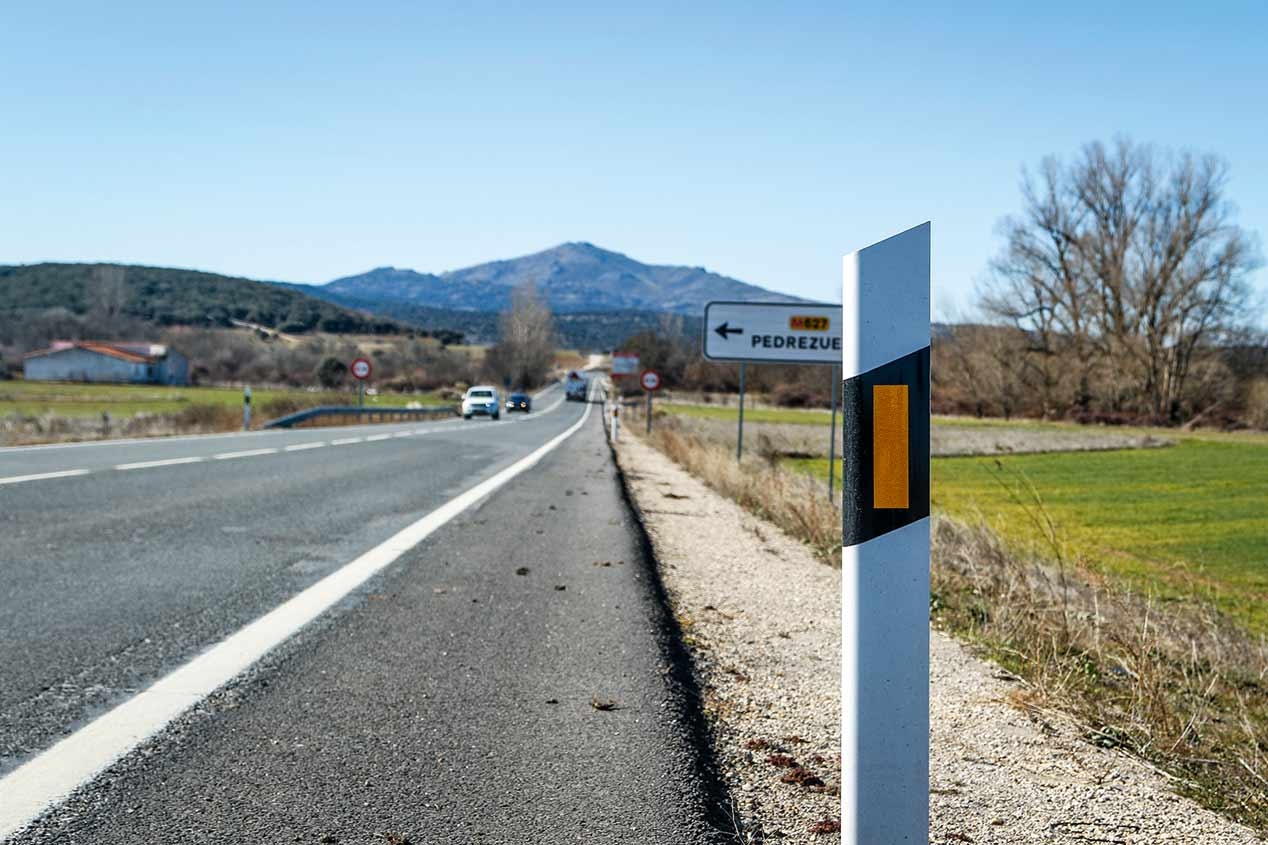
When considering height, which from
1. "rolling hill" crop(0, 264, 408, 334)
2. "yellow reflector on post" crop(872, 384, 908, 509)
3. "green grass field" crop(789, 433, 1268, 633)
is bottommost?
"green grass field" crop(789, 433, 1268, 633)

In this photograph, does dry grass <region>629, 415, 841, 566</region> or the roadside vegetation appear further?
dry grass <region>629, 415, 841, 566</region>

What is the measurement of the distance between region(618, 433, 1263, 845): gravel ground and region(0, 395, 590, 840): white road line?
74.5 inches

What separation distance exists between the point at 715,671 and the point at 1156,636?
8.43ft

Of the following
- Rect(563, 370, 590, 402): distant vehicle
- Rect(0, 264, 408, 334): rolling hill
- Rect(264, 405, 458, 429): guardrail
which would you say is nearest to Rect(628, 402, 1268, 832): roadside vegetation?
Rect(264, 405, 458, 429): guardrail

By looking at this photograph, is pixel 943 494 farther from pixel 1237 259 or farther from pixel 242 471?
pixel 1237 259

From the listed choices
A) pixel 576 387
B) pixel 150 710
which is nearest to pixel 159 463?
pixel 150 710

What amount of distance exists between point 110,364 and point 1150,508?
118 m

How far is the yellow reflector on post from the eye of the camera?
7.29ft

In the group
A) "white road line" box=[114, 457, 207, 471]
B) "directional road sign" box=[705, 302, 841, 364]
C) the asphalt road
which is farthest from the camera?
"white road line" box=[114, 457, 207, 471]

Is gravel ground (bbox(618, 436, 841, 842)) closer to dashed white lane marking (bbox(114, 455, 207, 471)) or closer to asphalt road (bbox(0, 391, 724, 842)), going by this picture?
asphalt road (bbox(0, 391, 724, 842))

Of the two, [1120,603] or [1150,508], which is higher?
[1120,603]

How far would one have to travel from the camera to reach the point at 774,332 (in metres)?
14.1

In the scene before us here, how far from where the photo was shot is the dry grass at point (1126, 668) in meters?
3.83

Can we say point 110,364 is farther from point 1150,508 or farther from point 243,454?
point 1150,508
